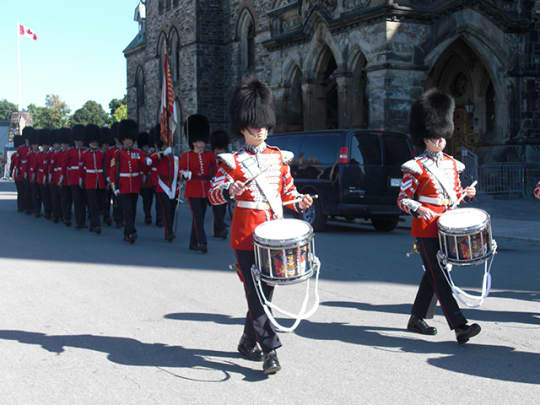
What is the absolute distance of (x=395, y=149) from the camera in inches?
528

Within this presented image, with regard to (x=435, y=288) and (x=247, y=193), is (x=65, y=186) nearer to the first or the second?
(x=247, y=193)

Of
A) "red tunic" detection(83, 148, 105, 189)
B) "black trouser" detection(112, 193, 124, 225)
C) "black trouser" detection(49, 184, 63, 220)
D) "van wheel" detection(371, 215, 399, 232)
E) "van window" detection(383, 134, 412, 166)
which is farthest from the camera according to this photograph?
"black trouser" detection(49, 184, 63, 220)

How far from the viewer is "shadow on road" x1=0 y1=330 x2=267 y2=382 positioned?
5.06 m

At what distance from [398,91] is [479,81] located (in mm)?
5015

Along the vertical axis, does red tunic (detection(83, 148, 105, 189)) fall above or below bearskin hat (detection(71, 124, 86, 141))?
below

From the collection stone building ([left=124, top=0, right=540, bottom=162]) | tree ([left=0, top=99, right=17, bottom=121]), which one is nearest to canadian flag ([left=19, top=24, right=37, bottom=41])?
stone building ([left=124, top=0, right=540, bottom=162])

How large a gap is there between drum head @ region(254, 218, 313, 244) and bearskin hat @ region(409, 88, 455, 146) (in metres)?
1.67

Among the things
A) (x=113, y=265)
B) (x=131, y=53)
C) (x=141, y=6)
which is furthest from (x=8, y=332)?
Answer: (x=141, y=6)

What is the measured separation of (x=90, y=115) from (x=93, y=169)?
11237cm

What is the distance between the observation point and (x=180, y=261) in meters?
10.1

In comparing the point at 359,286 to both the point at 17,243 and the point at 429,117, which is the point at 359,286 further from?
the point at 17,243

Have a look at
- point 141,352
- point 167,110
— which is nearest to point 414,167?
point 141,352

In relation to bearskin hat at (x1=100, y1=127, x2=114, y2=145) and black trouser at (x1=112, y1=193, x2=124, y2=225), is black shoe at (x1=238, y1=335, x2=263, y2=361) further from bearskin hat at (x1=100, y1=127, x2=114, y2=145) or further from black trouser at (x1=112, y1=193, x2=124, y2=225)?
bearskin hat at (x1=100, y1=127, x2=114, y2=145)

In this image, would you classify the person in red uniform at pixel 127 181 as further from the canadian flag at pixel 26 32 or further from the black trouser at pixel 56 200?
the canadian flag at pixel 26 32
